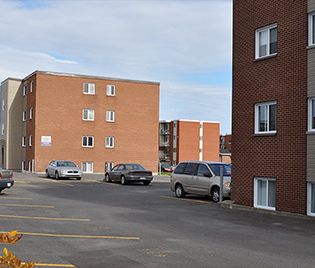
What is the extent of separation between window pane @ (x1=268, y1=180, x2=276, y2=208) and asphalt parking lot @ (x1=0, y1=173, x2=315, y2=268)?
2.07 feet

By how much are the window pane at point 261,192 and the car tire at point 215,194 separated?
2.61 m

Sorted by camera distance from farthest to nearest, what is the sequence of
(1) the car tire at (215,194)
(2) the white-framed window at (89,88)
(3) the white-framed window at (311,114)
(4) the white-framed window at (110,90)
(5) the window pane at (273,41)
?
1. (4) the white-framed window at (110,90)
2. (2) the white-framed window at (89,88)
3. (1) the car tire at (215,194)
4. (5) the window pane at (273,41)
5. (3) the white-framed window at (311,114)

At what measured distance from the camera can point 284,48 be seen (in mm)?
16719

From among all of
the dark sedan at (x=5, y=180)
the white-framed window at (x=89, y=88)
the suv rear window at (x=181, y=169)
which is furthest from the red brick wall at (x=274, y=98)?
the white-framed window at (x=89, y=88)

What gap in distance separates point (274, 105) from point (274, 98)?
29cm

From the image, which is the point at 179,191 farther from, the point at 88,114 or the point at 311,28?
the point at 88,114

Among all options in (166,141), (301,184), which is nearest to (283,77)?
(301,184)

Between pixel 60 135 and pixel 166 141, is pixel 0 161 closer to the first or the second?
pixel 60 135

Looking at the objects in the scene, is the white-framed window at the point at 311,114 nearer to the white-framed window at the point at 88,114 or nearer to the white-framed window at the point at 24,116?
the white-framed window at the point at 88,114

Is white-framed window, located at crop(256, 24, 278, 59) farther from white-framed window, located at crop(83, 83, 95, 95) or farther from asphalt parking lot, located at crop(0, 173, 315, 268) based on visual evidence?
white-framed window, located at crop(83, 83, 95, 95)

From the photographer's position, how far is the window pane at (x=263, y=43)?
17.9m

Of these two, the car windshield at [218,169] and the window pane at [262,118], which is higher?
the window pane at [262,118]

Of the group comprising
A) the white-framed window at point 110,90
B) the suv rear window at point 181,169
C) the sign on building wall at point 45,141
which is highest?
the white-framed window at point 110,90

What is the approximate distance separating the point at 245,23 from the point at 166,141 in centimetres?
8412
